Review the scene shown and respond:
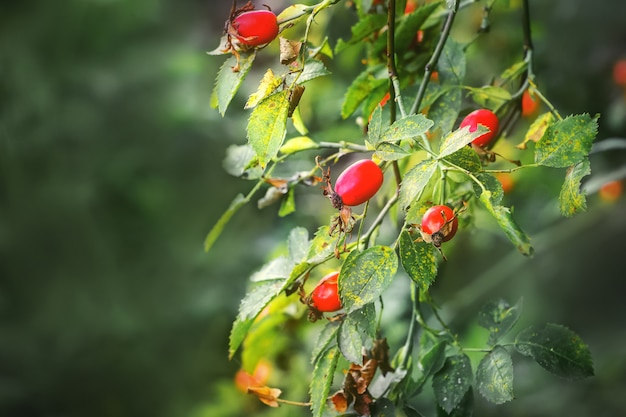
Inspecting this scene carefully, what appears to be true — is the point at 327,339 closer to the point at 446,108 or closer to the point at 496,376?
the point at 496,376

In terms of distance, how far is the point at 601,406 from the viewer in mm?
1494

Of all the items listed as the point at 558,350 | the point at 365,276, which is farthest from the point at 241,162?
the point at 558,350

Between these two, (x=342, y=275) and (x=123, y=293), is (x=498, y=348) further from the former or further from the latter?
(x=123, y=293)

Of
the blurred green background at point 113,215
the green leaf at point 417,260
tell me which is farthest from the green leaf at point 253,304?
the blurred green background at point 113,215

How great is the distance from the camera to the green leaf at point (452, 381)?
0.57m

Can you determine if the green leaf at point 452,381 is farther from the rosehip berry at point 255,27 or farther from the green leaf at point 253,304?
the rosehip berry at point 255,27

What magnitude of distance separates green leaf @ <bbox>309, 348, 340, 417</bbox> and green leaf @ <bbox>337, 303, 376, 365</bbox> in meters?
0.02

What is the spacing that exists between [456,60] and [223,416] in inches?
40.1

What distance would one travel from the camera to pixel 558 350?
59 cm

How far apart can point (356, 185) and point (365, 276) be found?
73 millimetres

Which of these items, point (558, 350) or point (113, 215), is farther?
point (113, 215)

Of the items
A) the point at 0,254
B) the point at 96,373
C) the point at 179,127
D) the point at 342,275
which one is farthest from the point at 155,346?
the point at 342,275

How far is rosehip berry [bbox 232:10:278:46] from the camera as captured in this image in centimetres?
52

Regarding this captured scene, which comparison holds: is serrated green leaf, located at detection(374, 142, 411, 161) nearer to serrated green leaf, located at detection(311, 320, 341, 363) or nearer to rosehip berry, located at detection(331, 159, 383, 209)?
rosehip berry, located at detection(331, 159, 383, 209)
